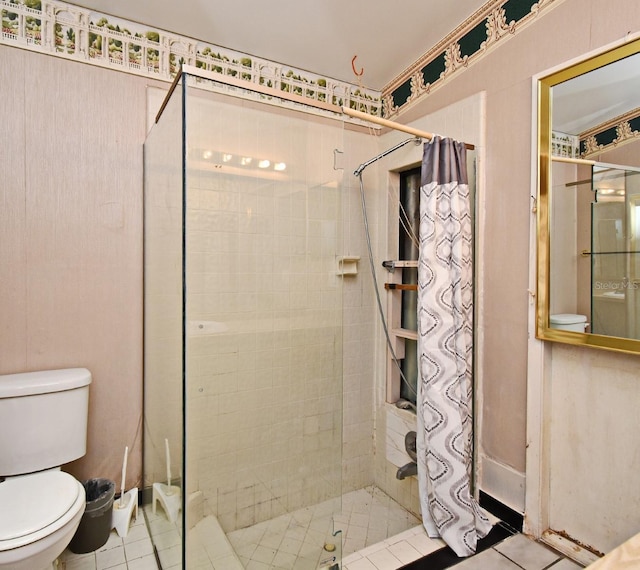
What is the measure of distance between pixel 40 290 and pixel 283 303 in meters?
1.15

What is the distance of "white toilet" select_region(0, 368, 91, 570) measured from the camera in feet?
4.16

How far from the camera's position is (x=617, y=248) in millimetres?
1390

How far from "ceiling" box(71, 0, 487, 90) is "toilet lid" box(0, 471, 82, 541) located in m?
2.08

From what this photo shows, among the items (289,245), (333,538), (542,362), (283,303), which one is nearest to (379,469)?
(333,538)

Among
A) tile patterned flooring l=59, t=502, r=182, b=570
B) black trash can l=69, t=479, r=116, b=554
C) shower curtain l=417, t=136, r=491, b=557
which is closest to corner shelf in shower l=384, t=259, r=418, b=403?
shower curtain l=417, t=136, r=491, b=557

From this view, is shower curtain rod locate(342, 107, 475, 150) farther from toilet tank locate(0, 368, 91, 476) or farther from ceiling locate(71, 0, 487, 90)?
toilet tank locate(0, 368, 91, 476)

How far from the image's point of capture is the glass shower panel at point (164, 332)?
1.32 meters

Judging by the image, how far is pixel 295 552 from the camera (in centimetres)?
153

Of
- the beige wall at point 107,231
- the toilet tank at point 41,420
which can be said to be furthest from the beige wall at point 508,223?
the toilet tank at point 41,420

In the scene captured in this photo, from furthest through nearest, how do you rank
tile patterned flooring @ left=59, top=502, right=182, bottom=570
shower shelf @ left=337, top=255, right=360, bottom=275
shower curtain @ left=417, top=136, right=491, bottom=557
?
shower shelf @ left=337, top=255, right=360, bottom=275, shower curtain @ left=417, top=136, right=491, bottom=557, tile patterned flooring @ left=59, top=502, right=182, bottom=570

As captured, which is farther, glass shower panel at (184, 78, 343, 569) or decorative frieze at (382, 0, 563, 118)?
decorative frieze at (382, 0, 563, 118)

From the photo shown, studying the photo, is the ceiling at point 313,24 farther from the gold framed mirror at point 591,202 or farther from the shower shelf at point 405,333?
the shower shelf at point 405,333

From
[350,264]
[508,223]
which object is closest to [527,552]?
[508,223]

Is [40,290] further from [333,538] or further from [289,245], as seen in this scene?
[333,538]
